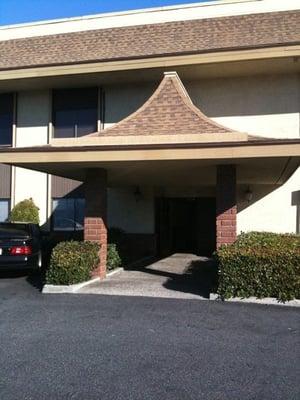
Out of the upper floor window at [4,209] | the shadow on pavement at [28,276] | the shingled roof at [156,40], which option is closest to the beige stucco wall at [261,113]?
the shingled roof at [156,40]

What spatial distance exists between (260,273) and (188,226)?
12595mm

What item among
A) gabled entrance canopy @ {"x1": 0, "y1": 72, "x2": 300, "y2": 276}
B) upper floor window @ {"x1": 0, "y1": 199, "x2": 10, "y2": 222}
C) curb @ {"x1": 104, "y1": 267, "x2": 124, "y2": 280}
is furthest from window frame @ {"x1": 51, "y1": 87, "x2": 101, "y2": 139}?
gabled entrance canopy @ {"x1": 0, "y1": 72, "x2": 300, "y2": 276}

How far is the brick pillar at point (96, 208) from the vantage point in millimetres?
12547

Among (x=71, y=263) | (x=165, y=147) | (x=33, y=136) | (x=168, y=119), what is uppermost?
(x=33, y=136)

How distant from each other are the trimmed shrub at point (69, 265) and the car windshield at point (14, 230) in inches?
90.5

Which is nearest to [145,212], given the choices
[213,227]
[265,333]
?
[213,227]

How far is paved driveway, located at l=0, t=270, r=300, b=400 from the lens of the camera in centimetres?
514

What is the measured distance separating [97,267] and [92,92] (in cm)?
901

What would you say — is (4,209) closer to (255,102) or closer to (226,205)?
(255,102)

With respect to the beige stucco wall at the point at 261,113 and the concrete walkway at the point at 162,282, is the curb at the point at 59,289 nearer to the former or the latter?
the concrete walkway at the point at 162,282

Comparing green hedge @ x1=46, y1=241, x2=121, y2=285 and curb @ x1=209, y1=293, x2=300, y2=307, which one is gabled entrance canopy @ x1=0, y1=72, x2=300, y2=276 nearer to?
green hedge @ x1=46, y1=241, x2=121, y2=285

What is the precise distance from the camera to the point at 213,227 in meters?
21.6

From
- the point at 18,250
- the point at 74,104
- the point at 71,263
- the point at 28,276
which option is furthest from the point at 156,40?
the point at 71,263

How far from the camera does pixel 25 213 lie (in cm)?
1908
